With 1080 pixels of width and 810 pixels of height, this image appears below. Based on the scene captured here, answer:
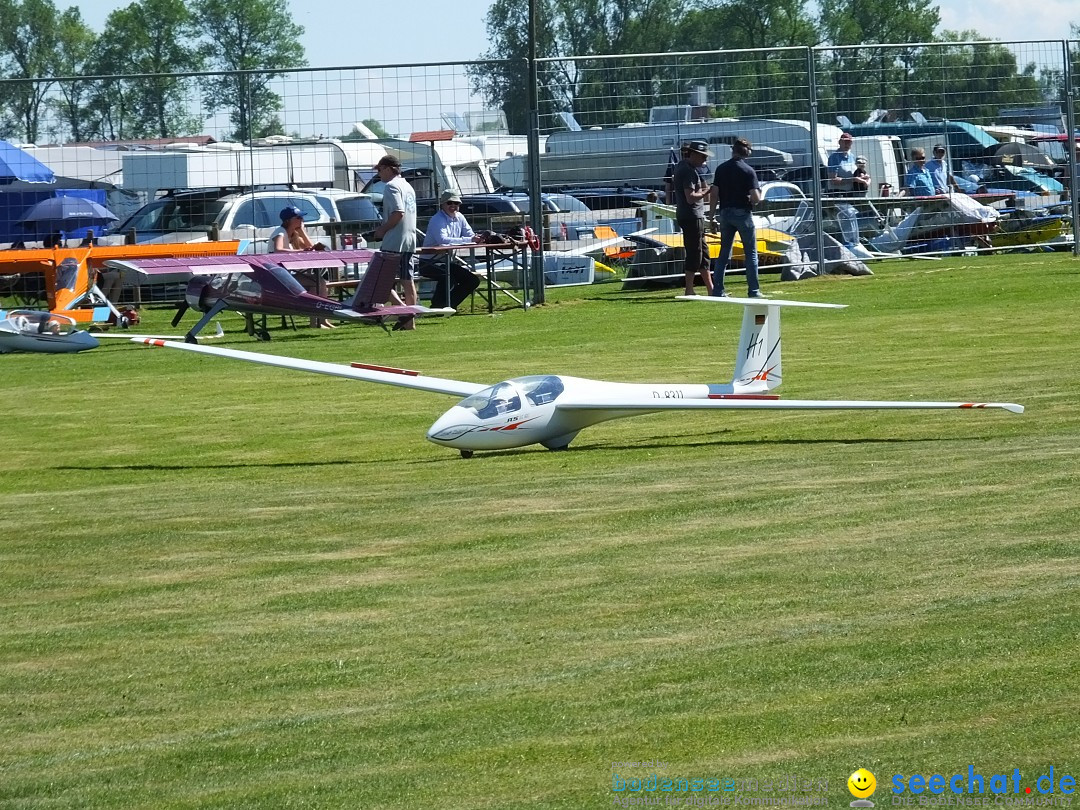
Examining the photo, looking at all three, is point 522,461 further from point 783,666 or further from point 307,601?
point 783,666

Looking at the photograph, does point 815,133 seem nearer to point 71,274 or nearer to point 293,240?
point 293,240

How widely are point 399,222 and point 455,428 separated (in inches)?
338

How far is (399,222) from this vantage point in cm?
1895

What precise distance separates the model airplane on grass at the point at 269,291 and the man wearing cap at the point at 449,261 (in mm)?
1537

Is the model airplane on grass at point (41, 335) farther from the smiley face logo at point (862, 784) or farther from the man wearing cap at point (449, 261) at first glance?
the smiley face logo at point (862, 784)

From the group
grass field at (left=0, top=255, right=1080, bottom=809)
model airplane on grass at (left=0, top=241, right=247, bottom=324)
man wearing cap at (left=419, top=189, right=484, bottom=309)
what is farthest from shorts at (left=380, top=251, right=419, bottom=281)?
grass field at (left=0, top=255, right=1080, bottom=809)

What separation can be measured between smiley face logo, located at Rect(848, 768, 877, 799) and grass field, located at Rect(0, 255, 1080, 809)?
4cm

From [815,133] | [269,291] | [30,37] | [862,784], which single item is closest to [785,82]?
[815,133]

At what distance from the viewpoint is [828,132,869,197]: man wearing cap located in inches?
1096

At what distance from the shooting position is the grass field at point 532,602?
5.06 meters

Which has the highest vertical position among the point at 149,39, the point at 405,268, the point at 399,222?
the point at 149,39

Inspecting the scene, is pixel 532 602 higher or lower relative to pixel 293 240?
lower

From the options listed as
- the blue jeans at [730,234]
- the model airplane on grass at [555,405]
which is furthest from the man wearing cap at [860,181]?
the model airplane on grass at [555,405]

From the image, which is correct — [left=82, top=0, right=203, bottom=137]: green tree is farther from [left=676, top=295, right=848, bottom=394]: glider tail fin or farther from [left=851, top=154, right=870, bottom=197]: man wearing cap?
[left=676, top=295, right=848, bottom=394]: glider tail fin
